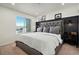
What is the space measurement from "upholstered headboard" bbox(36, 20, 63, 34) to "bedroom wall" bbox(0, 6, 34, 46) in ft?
1.49

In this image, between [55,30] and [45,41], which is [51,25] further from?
[45,41]

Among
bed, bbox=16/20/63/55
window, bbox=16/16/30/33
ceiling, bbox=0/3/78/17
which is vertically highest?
ceiling, bbox=0/3/78/17

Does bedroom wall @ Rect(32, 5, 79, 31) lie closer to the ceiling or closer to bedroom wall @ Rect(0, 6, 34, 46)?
the ceiling

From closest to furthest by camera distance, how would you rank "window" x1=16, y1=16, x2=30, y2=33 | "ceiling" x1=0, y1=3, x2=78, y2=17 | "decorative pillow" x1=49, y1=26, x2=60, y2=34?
"ceiling" x1=0, y1=3, x2=78, y2=17 < "window" x1=16, y1=16, x2=30, y2=33 < "decorative pillow" x1=49, y1=26, x2=60, y2=34

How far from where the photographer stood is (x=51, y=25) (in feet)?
5.65

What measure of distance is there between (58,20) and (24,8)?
0.91 meters

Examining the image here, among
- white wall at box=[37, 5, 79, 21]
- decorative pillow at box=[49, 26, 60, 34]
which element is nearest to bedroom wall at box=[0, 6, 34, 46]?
white wall at box=[37, 5, 79, 21]

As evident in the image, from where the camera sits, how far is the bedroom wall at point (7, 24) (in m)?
1.25

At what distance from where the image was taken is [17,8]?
129 cm

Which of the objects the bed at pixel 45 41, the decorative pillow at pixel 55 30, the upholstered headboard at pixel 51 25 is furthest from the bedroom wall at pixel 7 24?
the decorative pillow at pixel 55 30

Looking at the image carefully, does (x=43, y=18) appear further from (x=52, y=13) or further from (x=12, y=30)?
(x=12, y=30)

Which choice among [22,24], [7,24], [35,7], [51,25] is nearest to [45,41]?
[51,25]

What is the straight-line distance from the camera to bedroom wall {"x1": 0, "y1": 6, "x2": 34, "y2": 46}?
125 centimetres
